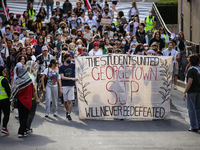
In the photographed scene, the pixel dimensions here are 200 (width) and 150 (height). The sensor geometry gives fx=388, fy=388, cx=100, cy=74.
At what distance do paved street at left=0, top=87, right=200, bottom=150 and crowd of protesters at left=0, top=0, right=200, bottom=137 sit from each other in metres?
0.45

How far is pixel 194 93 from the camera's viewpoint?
→ 9523 millimetres

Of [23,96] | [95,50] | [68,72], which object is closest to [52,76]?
[68,72]

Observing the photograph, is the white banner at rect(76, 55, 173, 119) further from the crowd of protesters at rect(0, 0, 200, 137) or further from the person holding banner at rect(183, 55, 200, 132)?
the person holding banner at rect(183, 55, 200, 132)

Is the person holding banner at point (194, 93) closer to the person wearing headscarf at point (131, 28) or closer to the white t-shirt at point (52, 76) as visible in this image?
the white t-shirt at point (52, 76)

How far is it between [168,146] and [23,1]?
32.6 metres

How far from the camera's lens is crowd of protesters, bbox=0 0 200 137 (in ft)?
31.0

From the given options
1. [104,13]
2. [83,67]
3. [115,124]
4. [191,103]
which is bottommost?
[115,124]

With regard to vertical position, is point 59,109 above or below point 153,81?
below

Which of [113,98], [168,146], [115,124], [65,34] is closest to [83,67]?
[113,98]

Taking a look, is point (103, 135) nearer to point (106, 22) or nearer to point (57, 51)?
point (57, 51)

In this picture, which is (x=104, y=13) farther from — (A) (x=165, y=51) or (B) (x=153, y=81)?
(B) (x=153, y=81)

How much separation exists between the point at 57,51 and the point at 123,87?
5223mm

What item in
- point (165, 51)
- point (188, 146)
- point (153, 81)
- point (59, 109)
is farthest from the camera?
point (165, 51)

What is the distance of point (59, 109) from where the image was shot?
12.3m
